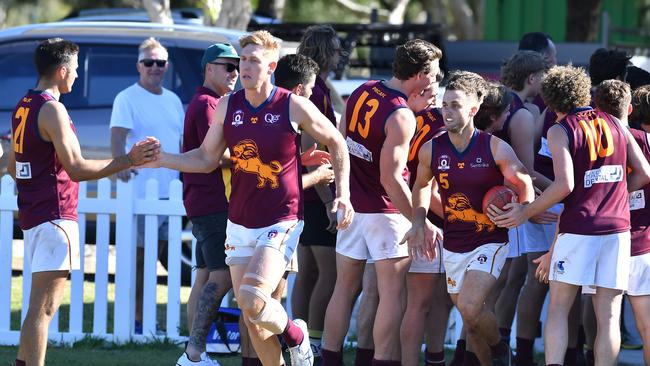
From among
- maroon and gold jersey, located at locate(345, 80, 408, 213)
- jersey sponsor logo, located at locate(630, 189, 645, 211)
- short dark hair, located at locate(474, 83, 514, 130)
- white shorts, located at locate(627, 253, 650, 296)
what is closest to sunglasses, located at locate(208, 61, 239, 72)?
maroon and gold jersey, located at locate(345, 80, 408, 213)

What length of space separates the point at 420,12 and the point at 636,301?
3403 cm

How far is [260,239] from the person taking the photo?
6527 millimetres

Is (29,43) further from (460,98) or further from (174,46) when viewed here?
(460,98)

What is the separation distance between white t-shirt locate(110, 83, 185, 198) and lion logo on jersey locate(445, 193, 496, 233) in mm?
2985

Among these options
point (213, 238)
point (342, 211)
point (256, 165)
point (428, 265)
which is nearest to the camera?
point (342, 211)

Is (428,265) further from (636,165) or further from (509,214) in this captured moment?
(636,165)

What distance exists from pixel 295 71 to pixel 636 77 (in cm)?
255

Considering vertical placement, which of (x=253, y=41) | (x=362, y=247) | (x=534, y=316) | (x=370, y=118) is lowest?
(x=534, y=316)

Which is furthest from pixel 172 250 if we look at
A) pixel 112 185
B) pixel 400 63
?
pixel 400 63

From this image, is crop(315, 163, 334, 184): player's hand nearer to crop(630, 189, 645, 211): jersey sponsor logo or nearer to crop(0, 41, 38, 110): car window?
crop(630, 189, 645, 211): jersey sponsor logo

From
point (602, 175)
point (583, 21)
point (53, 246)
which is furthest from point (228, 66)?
point (583, 21)

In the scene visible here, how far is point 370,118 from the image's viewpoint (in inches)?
278

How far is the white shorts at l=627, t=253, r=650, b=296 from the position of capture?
6.86 m

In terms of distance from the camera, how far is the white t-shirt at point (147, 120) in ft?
29.5
